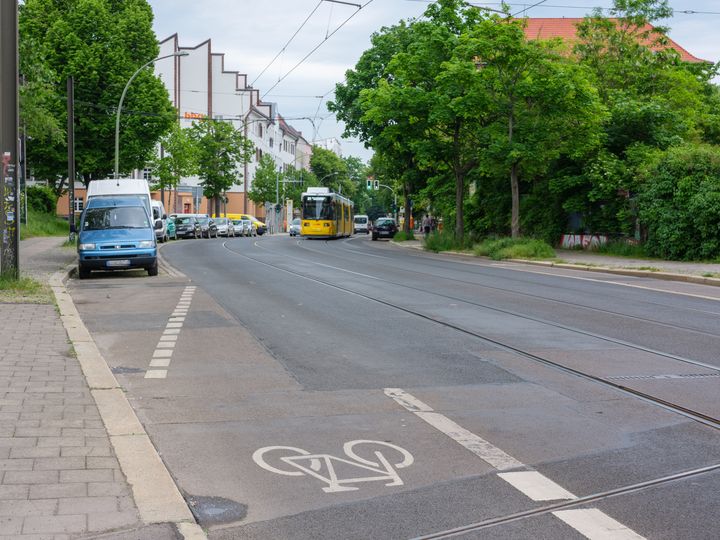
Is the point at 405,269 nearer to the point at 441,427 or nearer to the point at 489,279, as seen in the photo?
the point at 489,279

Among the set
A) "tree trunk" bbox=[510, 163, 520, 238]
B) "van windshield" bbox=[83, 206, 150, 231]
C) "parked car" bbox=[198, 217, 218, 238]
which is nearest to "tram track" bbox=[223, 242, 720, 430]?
"van windshield" bbox=[83, 206, 150, 231]

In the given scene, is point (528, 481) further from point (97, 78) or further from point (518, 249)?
point (97, 78)

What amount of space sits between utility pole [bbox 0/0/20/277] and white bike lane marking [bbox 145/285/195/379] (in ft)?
10.7

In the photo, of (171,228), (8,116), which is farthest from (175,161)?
(8,116)

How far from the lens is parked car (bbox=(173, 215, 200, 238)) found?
5931 cm

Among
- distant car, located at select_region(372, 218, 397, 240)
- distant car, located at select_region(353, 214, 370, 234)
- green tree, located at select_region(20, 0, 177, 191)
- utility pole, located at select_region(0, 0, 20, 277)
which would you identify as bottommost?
distant car, located at select_region(353, 214, 370, 234)

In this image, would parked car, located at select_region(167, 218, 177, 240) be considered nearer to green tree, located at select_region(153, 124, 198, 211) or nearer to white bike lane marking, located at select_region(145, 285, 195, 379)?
green tree, located at select_region(153, 124, 198, 211)

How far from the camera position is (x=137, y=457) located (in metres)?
5.45

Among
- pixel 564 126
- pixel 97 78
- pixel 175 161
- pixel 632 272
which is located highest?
pixel 97 78

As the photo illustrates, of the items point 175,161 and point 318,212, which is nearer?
point 318,212

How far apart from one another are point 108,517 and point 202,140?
74.6 metres

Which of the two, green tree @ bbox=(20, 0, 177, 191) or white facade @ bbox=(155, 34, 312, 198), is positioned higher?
white facade @ bbox=(155, 34, 312, 198)

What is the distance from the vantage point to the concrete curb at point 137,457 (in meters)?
4.48

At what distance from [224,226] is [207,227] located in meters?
3.96
